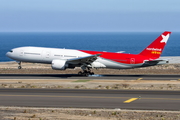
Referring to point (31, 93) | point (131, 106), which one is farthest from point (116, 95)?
point (31, 93)

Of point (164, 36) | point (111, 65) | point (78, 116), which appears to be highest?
point (164, 36)

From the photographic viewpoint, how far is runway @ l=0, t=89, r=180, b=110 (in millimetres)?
25891

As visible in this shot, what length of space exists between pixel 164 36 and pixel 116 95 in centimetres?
2012

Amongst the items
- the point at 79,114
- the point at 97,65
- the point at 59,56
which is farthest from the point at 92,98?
the point at 59,56

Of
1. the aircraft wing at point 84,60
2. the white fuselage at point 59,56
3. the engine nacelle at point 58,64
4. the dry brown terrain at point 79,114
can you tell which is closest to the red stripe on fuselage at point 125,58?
the white fuselage at point 59,56

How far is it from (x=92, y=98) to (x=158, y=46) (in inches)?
865

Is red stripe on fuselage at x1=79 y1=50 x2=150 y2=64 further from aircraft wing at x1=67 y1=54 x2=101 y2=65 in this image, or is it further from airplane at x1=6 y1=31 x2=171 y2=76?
aircraft wing at x1=67 y1=54 x2=101 y2=65

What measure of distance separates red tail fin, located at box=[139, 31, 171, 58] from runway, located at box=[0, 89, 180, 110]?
52.5 feet

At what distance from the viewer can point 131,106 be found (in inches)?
1002

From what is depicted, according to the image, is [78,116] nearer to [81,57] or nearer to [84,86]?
[84,86]

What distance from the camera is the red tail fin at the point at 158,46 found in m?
47.6

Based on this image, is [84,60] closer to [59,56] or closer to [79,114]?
[59,56]

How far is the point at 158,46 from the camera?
4788cm

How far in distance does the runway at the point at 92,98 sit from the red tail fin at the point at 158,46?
52.5 ft
